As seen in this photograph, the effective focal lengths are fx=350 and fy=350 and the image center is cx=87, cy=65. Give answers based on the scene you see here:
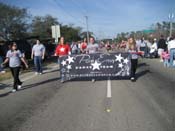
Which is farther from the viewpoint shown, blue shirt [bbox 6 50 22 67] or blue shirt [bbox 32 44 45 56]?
blue shirt [bbox 32 44 45 56]

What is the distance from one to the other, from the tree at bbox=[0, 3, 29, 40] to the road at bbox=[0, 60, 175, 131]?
119ft

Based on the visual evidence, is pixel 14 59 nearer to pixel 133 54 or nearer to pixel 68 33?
pixel 133 54

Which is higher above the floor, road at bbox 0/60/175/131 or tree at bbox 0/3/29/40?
tree at bbox 0/3/29/40

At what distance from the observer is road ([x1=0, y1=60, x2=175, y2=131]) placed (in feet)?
23.3

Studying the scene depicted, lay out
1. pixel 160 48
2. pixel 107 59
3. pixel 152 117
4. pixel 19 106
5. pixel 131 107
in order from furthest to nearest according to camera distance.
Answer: pixel 160 48 < pixel 107 59 < pixel 19 106 < pixel 131 107 < pixel 152 117

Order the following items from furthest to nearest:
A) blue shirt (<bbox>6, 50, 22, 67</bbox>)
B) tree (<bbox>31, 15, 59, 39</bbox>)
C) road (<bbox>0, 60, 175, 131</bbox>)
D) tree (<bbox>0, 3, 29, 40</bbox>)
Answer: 1. tree (<bbox>31, 15, 59, 39</bbox>)
2. tree (<bbox>0, 3, 29, 40</bbox>)
3. blue shirt (<bbox>6, 50, 22, 67</bbox>)
4. road (<bbox>0, 60, 175, 131</bbox>)

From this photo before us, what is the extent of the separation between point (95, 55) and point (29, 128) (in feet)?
25.0

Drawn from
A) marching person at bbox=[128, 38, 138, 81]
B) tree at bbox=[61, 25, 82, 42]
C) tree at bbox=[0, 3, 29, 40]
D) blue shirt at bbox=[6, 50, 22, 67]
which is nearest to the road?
marching person at bbox=[128, 38, 138, 81]

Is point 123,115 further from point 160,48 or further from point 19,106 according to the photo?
point 160,48

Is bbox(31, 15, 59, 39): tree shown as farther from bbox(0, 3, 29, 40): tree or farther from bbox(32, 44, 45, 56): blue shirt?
bbox(32, 44, 45, 56): blue shirt

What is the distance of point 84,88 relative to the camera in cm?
1238

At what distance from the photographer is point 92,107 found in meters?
8.82

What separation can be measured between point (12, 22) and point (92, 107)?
1666 inches

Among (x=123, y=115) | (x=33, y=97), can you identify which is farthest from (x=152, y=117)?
(x=33, y=97)
